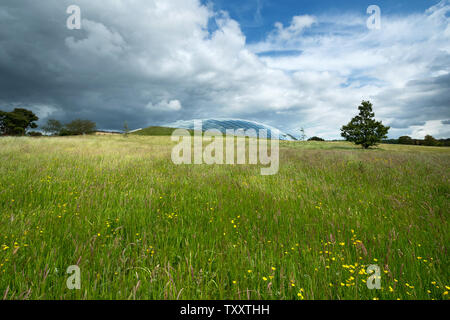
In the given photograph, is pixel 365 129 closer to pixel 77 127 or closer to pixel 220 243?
pixel 220 243

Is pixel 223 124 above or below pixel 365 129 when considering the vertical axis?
above

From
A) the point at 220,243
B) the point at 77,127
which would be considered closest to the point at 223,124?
the point at 77,127

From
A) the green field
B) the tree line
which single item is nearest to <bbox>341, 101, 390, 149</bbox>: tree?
the green field

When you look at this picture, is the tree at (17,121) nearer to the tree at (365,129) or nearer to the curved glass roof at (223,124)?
the curved glass roof at (223,124)

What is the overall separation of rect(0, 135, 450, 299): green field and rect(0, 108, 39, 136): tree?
10077 centimetres

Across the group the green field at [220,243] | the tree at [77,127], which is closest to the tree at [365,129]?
the green field at [220,243]

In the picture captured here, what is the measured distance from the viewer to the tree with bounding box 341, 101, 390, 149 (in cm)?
4078

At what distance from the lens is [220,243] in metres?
2.45

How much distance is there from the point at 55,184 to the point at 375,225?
7106 millimetres

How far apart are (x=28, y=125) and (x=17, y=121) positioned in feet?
18.3
